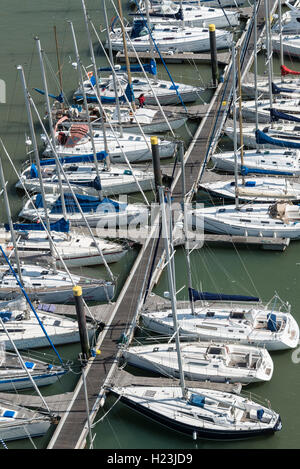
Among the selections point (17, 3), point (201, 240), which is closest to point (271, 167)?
point (201, 240)

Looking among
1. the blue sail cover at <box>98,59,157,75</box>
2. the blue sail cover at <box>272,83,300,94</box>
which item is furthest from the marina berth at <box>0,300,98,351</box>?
the blue sail cover at <box>272,83,300,94</box>

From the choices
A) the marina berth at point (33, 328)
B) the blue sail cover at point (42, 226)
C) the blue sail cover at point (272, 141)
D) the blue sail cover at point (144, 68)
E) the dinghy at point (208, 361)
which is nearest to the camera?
the dinghy at point (208, 361)

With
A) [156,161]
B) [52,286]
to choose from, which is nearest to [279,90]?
[156,161]

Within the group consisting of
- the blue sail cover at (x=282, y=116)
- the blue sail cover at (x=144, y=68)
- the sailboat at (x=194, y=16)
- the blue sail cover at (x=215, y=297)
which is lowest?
the blue sail cover at (x=215, y=297)

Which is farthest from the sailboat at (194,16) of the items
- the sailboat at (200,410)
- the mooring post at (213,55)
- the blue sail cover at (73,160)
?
the sailboat at (200,410)

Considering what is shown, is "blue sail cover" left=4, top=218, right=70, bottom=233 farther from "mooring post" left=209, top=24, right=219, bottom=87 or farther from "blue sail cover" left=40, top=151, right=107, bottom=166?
"mooring post" left=209, top=24, right=219, bottom=87

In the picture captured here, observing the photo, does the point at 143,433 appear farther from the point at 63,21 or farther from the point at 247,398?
the point at 63,21

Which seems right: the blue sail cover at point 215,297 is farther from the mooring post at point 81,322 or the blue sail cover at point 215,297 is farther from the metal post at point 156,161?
the metal post at point 156,161
